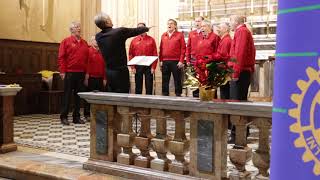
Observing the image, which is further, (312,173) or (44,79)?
(44,79)

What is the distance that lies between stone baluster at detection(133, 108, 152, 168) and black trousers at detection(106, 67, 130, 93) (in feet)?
5.83

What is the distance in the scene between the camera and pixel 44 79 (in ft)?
30.3

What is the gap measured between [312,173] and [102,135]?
2.95 meters

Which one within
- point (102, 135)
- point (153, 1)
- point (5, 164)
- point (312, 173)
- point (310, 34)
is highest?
point (153, 1)

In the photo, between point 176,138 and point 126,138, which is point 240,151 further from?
point 126,138

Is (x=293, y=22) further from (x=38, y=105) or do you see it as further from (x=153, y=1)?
(x=153, y=1)

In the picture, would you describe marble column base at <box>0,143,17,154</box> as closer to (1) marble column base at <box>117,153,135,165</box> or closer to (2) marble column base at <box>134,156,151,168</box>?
(1) marble column base at <box>117,153,135,165</box>

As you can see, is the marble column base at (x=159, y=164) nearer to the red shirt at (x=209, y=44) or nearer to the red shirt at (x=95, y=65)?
the red shirt at (x=209, y=44)

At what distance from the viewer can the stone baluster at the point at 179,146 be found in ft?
11.1

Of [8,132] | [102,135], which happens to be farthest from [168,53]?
[102,135]

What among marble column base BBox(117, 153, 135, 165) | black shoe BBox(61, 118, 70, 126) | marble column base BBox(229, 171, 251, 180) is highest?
marble column base BBox(229, 171, 251, 180)

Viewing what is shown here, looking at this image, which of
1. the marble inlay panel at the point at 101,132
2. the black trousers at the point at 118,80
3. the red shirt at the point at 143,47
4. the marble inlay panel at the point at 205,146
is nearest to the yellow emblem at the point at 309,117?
the marble inlay panel at the point at 205,146

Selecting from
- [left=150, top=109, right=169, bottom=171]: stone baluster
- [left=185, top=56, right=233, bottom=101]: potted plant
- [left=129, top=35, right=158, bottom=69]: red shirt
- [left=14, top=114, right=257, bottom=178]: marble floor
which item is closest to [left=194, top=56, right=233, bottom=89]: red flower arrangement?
[left=185, top=56, right=233, bottom=101]: potted plant

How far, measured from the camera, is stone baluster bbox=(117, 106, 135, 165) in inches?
147
